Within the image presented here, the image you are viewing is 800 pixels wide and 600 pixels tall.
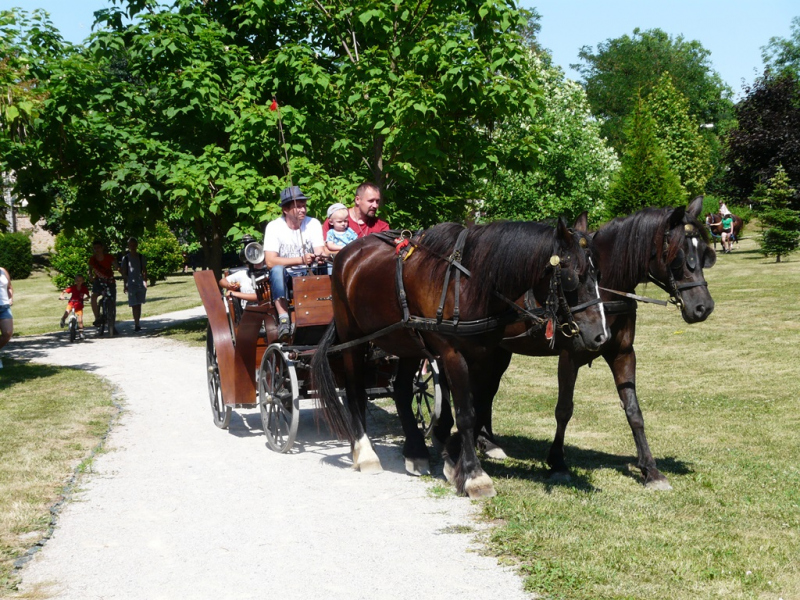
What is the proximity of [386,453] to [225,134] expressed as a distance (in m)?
10.6

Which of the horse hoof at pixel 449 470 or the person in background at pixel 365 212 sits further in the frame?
the person in background at pixel 365 212

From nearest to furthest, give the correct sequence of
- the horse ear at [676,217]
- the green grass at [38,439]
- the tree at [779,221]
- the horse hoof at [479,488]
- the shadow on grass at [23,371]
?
the green grass at [38,439] → the horse hoof at [479,488] → the horse ear at [676,217] → the shadow on grass at [23,371] → the tree at [779,221]

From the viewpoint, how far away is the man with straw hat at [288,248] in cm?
812

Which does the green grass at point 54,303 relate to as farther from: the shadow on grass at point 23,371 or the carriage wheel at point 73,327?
the shadow on grass at point 23,371


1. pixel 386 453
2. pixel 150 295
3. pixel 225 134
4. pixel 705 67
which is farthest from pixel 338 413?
pixel 705 67

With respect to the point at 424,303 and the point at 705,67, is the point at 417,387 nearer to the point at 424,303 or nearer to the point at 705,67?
the point at 424,303

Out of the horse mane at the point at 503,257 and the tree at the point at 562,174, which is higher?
the tree at the point at 562,174

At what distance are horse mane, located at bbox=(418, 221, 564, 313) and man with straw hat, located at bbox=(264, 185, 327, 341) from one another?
2.02 m

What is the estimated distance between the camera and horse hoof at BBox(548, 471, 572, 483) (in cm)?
664

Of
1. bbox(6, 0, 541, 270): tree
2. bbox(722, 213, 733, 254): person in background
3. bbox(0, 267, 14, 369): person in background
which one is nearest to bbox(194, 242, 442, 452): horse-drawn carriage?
bbox(0, 267, 14, 369): person in background

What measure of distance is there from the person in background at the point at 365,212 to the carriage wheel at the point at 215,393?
1.98 m

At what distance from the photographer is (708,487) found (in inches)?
250

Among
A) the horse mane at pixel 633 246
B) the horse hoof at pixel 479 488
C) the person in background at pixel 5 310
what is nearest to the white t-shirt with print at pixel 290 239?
the horse mane at pixel 633 246

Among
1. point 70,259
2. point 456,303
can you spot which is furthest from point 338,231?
point 70,259
